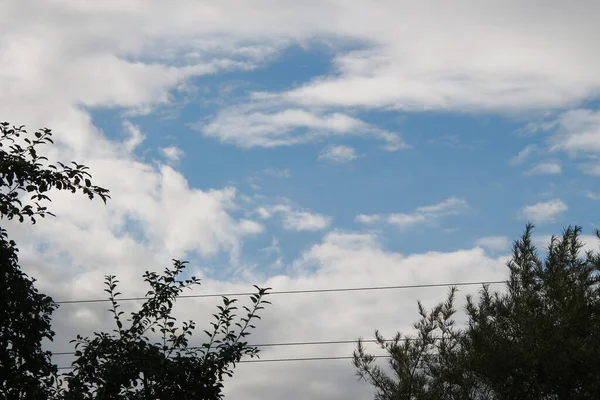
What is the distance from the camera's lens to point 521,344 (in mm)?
16953

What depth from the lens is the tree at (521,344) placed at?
16422 mm

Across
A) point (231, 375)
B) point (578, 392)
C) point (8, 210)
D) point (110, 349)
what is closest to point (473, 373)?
point (578, 392)

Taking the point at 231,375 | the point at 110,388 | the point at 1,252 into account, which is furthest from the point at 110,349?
the point at 1,252

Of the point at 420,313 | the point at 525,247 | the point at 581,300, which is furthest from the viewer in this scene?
the point at 420,313

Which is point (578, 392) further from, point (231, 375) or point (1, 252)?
point (1, 252)

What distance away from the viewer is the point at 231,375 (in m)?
10.1

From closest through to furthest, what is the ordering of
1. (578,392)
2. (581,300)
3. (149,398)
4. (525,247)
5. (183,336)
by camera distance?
1. (149,398)
2. (183,336)
3. (578,392)
4. (581,300)
5. (525,247)

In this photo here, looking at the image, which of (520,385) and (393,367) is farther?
(393,367)

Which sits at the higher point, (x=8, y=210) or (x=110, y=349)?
(x=8, y=210)

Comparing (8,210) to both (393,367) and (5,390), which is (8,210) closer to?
(5,390)

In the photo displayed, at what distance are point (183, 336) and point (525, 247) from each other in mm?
11296

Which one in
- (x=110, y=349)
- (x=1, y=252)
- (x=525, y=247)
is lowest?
(x=110, y=349)

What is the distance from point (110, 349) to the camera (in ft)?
32.7

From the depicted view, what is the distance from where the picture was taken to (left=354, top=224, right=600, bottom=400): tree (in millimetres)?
16422
